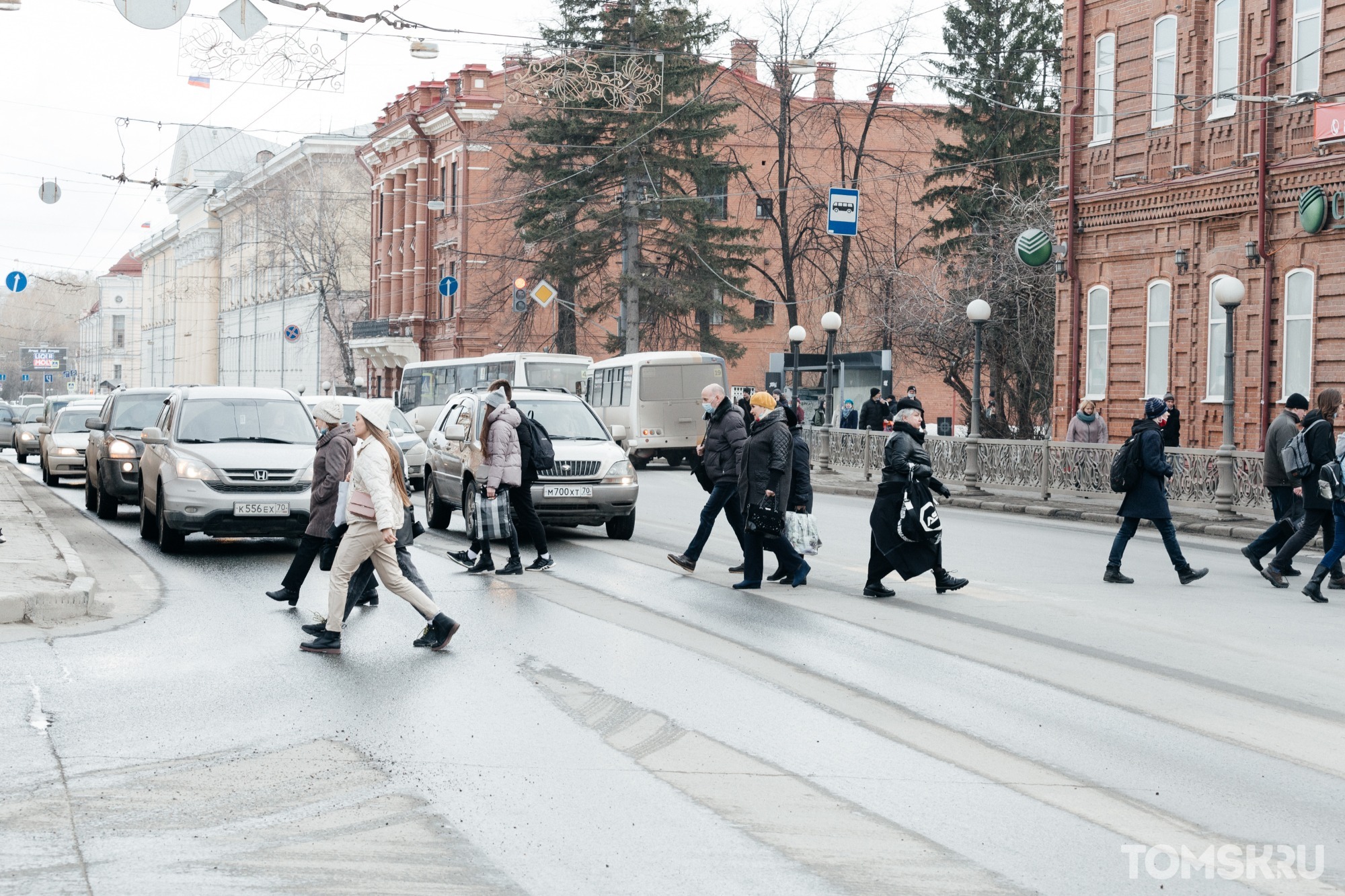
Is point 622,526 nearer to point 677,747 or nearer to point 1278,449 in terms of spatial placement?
point 1278,449

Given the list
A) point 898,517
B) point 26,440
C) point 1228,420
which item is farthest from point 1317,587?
point 26,440

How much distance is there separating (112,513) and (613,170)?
30124 mm

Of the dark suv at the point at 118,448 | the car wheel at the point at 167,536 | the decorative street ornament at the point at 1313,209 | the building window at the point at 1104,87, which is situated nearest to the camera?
the car wheel at the point at 167,536

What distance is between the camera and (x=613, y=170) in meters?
49.1

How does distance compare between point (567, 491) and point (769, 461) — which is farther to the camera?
point (567, 491)

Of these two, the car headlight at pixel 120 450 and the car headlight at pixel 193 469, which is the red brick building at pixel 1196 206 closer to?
the car headlight at pixel 193 469

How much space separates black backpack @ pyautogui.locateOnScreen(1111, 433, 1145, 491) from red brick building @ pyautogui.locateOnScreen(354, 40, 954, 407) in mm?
38509

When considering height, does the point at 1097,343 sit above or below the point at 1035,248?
below

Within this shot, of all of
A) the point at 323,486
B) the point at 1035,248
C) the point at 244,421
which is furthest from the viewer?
the point at 1035,248

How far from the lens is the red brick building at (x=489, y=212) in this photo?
2219 inches

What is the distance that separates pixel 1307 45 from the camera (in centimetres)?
2591

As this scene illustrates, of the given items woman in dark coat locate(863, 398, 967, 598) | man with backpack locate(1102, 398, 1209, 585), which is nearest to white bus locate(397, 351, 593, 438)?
man with backpack locate(1102, 398, 1209, 585)

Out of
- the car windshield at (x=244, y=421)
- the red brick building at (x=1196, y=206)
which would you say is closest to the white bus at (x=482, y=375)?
the red brick building at (x=1196, y=206)

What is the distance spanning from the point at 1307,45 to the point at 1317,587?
15.8 meters
